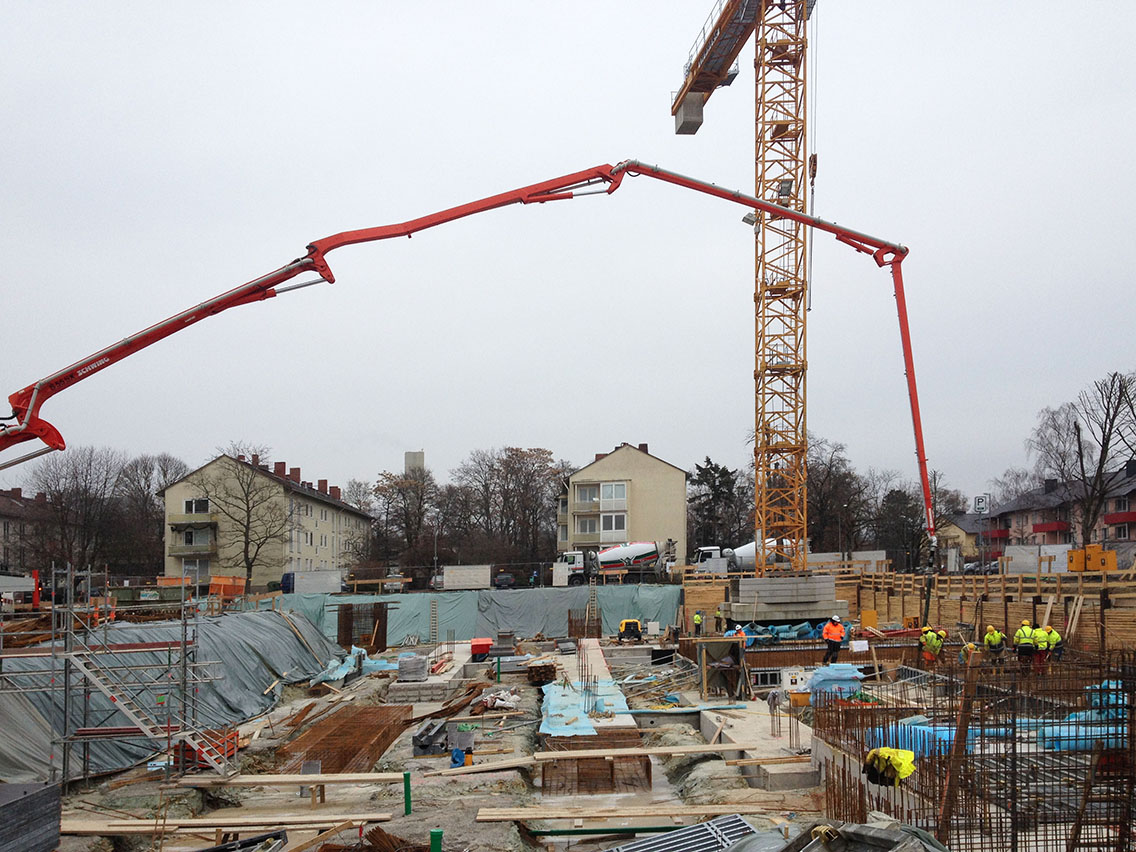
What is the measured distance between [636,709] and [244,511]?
46.1m

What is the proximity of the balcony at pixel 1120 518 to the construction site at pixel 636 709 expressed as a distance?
40990 mm

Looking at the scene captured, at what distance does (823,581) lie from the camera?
108 ft

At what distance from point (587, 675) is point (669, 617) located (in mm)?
16737

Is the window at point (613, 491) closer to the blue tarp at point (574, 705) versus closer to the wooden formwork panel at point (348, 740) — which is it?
the blue tarp at point (574, 705)

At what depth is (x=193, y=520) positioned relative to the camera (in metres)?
61.4

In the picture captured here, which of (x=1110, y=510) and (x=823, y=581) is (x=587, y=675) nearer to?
(x=823, y=581)

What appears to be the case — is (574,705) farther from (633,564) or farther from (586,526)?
(586,526)

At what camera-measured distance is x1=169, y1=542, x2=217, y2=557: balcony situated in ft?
202

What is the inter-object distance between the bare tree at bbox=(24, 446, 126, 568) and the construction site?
2669 centimetres

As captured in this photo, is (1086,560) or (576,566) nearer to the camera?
(1086,560)

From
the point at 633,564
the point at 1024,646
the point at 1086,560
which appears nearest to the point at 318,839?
the point at 1024,646

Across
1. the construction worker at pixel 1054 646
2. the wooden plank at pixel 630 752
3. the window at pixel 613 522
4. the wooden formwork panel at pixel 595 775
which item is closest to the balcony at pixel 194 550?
the window at pixel 613 522

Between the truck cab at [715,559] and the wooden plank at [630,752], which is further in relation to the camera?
the truck cab at [715,559]

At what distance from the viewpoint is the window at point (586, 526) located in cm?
6694
